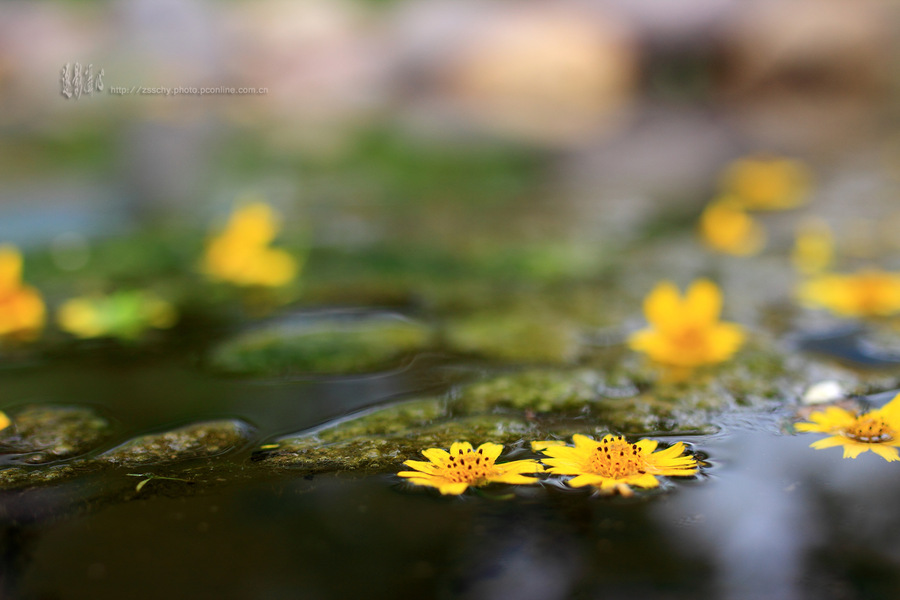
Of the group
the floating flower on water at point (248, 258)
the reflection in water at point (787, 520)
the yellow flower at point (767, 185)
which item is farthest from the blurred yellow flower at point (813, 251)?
the floating flower on water at point (248, 258)

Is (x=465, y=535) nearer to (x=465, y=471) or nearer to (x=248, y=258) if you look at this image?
(x=465, y=471)

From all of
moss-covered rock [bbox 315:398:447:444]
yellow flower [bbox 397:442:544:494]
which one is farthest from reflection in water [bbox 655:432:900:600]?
moss-covered rock [bbox 315:398:447:444]

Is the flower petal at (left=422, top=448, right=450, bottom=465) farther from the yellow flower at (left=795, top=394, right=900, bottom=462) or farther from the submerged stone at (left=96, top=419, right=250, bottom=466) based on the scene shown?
the yellow flower at (left=795, top=394, right=900, bottom=462)

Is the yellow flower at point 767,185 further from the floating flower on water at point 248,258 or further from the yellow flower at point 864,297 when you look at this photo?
the floating flower on water at point 248,258

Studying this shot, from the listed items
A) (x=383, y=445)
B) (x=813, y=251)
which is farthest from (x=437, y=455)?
(x=813, y=251)

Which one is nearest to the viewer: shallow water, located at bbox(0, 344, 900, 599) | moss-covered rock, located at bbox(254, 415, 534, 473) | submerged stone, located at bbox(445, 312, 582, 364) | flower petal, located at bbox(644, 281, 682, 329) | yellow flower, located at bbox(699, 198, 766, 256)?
shallow water, located at bbox(0, 344, 900, 599)
